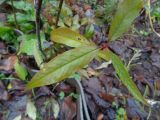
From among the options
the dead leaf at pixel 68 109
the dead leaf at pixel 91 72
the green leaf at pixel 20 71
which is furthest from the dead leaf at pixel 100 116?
the green leaf at pixel 20 71

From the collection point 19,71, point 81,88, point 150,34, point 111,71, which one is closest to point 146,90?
point 111,71

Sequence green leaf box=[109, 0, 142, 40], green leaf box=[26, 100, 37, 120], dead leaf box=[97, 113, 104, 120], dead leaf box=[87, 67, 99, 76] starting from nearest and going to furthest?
green leaf box=[109, 0, 142, 40], green leaf box=[26, 100, 37, 120], dead leaf box=[97, 113, 104, 120], dead leaf box=[87, 67, 99, 76]

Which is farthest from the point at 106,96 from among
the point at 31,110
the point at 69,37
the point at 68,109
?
the point at 69,37

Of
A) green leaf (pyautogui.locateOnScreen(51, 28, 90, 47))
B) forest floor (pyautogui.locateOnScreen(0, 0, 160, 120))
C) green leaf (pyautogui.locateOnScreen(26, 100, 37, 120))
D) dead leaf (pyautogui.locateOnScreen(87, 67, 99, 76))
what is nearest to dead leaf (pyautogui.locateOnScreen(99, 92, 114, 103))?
forest floor (pyautogui.locateOnScreen(0, 0, 160, 120))

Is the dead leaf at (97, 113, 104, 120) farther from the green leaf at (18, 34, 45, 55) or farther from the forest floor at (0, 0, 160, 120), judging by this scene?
the green leaf at (18, 34, 45, 55)

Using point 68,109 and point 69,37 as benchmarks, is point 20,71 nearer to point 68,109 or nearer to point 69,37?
point 68,109

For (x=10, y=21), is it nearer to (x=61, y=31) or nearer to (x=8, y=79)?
(x=8, y=79)
